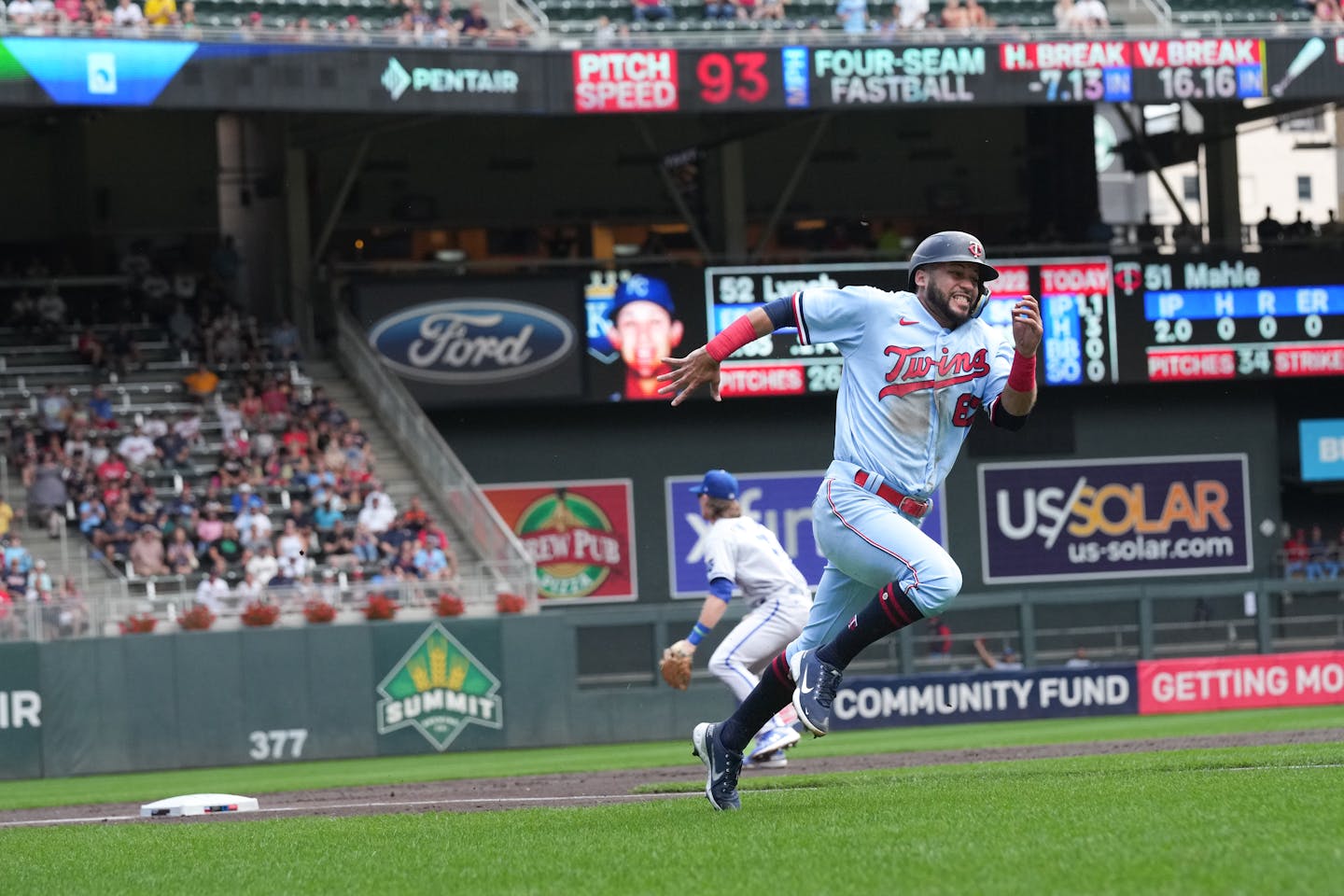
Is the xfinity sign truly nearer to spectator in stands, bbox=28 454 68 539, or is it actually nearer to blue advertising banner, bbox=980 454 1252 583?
spectator in stands, bbox=28 454 68 539

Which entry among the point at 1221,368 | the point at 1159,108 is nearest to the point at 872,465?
the point at 1221,368

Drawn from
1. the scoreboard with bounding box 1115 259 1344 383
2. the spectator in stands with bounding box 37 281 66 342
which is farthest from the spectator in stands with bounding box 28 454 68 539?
the scoreboard with bounding box 1115 259 1344 383

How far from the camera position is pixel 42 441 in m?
24.1

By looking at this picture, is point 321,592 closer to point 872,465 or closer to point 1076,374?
point 1076,374

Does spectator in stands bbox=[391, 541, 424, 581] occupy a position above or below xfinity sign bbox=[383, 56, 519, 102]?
below

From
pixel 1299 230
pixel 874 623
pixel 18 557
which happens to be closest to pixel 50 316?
pixel 18 557

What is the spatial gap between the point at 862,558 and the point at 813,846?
1.49 meters

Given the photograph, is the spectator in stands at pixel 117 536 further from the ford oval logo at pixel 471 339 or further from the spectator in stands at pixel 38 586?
the ford oval logo at pixel 471 339

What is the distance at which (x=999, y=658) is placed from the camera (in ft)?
76.6

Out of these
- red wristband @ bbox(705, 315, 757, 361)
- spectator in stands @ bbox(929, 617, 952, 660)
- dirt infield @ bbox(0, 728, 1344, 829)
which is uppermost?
red wristband @ bbox(705, 315, 757, 361)

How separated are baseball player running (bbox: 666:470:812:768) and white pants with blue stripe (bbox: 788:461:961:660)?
4.04m

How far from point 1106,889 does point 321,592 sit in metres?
16.4

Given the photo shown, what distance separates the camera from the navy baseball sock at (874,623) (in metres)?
7.31

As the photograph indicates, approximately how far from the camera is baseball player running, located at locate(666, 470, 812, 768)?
12016mm
